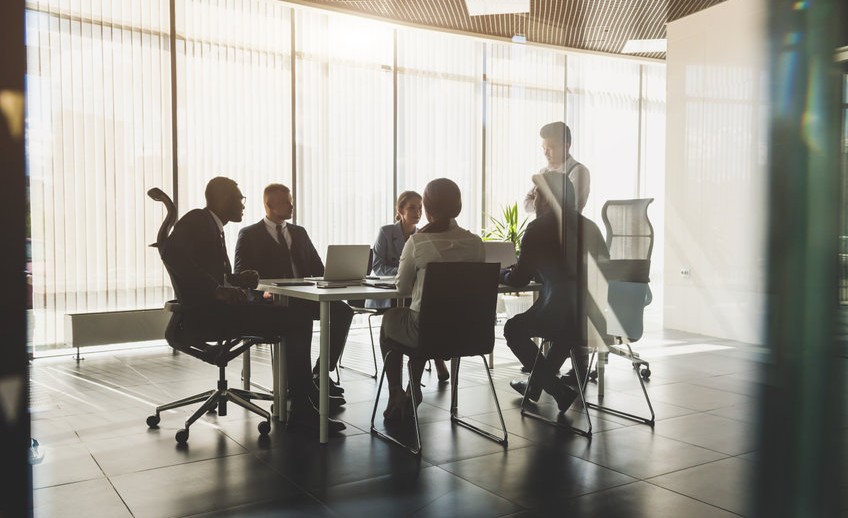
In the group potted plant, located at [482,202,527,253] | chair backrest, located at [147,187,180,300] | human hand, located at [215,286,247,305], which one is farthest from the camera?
potted plant, located at [482,202,527,253]

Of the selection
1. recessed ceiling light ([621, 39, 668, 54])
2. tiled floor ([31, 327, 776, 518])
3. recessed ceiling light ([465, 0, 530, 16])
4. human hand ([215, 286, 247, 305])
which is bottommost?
tiled floor ([31, 327, 776, 518])

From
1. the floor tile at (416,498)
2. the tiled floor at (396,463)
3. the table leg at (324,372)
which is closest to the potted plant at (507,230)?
the tiled floor at (396,463)

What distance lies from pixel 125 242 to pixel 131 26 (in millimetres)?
Result: 1948

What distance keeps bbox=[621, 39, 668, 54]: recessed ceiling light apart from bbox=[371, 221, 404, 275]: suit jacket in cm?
453

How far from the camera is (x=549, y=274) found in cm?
358

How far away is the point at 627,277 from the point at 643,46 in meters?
5.08

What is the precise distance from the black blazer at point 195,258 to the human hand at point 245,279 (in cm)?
9

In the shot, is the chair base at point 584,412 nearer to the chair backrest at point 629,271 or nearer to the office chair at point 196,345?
the chair backrest at point 629,271

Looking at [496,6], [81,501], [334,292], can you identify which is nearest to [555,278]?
[334,292]

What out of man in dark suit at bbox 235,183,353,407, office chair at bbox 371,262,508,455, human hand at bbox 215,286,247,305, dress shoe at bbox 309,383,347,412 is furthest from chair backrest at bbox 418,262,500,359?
man in dark suit at bbox 235,183,353,407

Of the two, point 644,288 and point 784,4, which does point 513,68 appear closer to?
point 644,288

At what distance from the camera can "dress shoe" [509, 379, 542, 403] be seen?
391 cm

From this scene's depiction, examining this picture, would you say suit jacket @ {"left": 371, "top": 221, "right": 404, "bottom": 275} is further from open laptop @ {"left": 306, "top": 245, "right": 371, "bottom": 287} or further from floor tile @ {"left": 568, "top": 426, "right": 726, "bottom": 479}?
floor tile @ {"left": 568, "top": 426, "right": 726, "bottom": 479}

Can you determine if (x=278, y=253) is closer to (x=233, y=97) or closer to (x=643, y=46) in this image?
(x=233, y=97)
